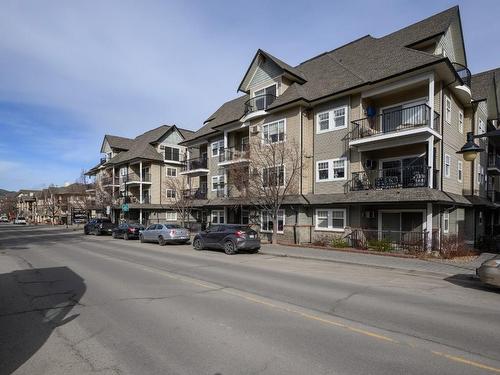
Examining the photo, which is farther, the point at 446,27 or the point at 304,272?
the point at 446,27

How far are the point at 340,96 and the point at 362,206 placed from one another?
711 centimetres

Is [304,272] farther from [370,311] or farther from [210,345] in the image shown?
[210,345]

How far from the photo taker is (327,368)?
4.39 meters

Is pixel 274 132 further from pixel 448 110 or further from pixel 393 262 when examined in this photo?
pixel 393 262

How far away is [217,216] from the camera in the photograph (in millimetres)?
32156

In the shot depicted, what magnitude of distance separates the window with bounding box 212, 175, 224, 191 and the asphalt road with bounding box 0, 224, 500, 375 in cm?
2108

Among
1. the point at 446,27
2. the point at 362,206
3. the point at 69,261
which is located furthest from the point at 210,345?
the point at 446,27

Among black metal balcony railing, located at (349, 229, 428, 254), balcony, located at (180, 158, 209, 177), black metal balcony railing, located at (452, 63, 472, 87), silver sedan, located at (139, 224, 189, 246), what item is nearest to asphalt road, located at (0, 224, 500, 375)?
black metal balcony railing, located at (349, 229, 428, 254)

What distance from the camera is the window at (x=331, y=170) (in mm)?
21531

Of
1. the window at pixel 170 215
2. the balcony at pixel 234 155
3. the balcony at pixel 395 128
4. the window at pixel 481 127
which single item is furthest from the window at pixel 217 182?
the window at pixel 481 127

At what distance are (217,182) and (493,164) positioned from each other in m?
23.4

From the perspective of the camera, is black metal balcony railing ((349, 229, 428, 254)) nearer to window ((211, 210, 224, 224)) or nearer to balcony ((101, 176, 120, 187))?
window ((211, 210, 224, 224))

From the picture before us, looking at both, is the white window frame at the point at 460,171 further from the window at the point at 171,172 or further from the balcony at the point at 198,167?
the window at the point at 171,172

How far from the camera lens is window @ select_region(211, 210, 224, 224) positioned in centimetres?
3164
